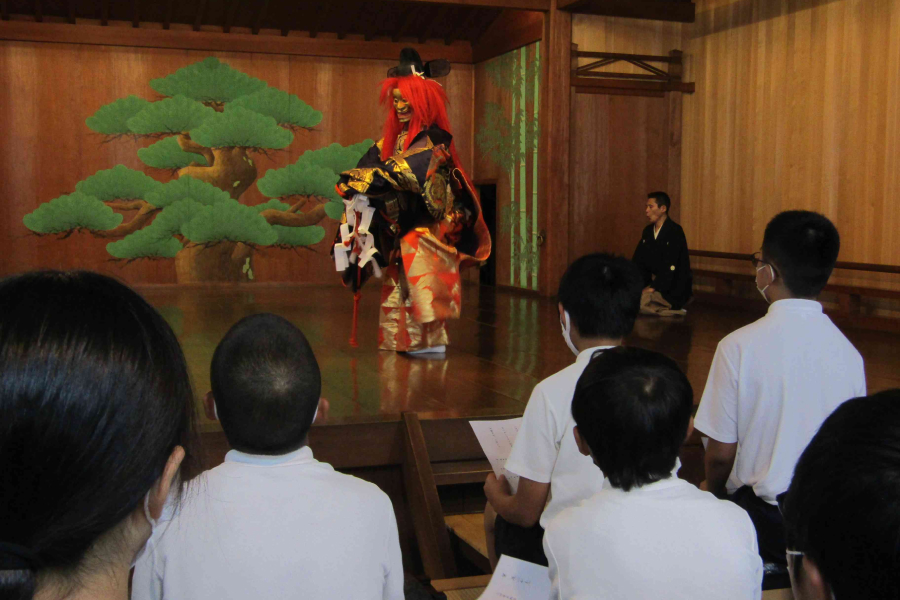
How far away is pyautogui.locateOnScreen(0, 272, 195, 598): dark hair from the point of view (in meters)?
0.57

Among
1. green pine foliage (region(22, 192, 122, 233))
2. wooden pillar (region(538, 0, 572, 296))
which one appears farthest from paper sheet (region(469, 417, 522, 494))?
green pine foliage (region(22, 192, 122, 233))

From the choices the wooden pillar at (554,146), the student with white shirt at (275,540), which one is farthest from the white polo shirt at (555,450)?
the wooden pillar at (554,146)

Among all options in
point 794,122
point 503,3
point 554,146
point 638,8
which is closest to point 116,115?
point 503,3

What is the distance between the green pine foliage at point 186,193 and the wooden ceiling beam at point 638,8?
12.6 feet

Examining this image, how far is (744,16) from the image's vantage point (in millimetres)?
7344

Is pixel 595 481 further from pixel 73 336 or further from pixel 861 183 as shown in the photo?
pixel 861 183

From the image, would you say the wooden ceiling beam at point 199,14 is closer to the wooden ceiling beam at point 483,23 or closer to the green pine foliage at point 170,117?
the green pine foliage at point 170,117

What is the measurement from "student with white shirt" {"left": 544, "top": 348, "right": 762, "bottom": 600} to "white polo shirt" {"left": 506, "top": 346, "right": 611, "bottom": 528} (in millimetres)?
317

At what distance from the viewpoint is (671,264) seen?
6.65 m

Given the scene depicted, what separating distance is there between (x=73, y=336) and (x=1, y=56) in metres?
9.05

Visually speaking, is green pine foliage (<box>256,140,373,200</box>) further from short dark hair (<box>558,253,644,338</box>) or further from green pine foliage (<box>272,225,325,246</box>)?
short dark hair (<box>558,253,644,338</box>)

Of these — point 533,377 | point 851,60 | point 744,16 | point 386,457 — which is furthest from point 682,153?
point 386,457

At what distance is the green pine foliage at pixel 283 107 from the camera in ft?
29.4

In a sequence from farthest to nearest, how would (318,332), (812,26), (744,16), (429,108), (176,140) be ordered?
(176,140) < (744,16) < (812,26) < (318,332) < (429,108)
